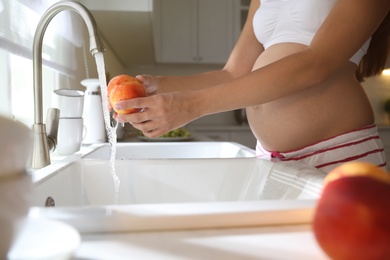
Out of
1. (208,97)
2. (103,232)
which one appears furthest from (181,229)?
(208,97)

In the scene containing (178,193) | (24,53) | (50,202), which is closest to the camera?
(50,202)

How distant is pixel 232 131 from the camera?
2.95 metres

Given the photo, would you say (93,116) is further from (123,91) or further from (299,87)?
(299,87)

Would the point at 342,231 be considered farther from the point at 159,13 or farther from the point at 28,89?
the point at 159,13

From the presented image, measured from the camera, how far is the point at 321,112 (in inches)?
31.5

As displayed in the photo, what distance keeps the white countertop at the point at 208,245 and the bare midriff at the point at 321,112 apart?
479mm

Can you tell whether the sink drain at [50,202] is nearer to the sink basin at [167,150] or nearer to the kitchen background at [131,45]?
the kitchen background at [131,45]

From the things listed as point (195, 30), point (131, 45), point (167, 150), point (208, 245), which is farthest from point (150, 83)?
point (195, 30)

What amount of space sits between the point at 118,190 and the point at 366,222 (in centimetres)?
62

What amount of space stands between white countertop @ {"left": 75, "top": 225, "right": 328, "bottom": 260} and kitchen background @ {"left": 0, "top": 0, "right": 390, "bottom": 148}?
648 mm

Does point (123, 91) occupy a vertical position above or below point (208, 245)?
above

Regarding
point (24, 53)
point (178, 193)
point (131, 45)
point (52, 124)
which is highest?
point (131, 45)

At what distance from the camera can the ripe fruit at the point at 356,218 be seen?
0.80ft

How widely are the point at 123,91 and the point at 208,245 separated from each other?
16.9 inches
